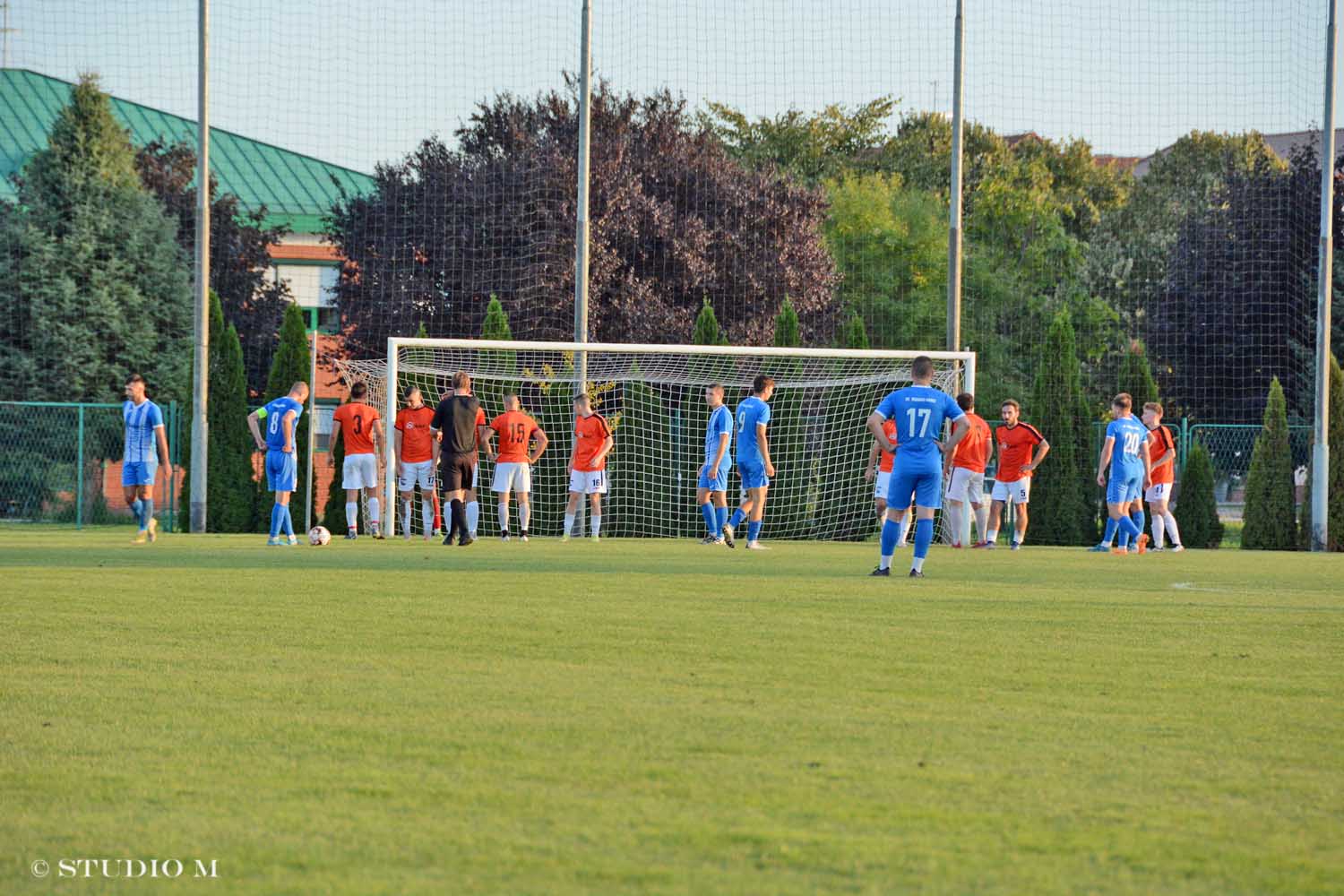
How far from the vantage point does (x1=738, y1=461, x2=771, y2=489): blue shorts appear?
19797mm

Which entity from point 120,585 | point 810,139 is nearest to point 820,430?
point 120,585

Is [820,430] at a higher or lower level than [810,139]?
lower

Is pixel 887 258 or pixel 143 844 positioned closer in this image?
pixel 143 844

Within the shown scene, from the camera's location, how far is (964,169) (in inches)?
2264

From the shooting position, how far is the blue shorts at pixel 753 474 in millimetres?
19797

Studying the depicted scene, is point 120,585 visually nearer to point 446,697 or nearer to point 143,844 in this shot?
point 446,697

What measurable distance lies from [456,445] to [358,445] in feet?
9.27

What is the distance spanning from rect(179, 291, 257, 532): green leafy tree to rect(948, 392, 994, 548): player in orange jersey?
1195 centimetres

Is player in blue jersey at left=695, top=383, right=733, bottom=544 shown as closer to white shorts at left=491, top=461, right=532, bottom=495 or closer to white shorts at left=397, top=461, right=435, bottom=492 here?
white shorts at left=491, top=461, right=532, bottom=495

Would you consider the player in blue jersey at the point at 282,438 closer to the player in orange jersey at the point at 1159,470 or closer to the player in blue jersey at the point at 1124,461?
the player in blue jersey at the point at 1124,461

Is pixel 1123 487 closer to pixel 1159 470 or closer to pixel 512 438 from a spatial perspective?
pixel 1159 470

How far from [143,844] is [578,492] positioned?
18775 millimetres

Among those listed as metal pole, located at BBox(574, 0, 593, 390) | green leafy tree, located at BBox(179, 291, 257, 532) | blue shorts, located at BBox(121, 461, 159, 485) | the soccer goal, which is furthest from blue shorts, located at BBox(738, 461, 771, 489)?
green leafy tree, located at BBox(179, 291, 257, 532)

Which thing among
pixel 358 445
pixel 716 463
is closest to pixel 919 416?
pixel 716 463
